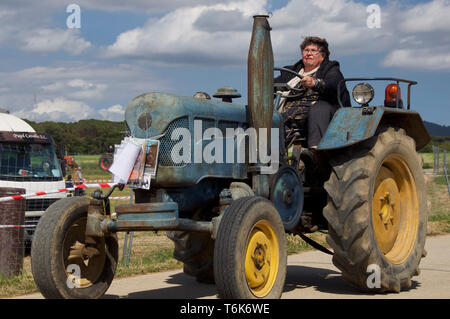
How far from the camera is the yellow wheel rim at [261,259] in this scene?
5973 mm

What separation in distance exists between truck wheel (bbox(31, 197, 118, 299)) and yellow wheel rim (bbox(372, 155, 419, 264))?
2.93m

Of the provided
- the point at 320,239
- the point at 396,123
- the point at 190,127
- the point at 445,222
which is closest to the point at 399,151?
the point at 396,123

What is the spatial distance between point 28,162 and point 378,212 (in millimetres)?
9158

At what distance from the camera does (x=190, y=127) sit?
6.31 metres

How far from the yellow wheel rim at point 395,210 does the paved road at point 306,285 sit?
0.49 metres

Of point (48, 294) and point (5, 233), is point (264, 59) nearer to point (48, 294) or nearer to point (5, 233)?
point (48, 294)

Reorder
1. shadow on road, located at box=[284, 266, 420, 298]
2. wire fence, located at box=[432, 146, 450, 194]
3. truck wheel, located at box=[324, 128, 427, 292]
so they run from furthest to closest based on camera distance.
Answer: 1. wire fence, located at box=[432, 146, 450, 194]
2. shadow on road, located at box=[284, 266, 420, 298]
3. truck wheel, located at box=[324, 128, 427, 292]

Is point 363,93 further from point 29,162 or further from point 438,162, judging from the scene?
point 438,162

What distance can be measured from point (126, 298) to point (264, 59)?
2.75 metres

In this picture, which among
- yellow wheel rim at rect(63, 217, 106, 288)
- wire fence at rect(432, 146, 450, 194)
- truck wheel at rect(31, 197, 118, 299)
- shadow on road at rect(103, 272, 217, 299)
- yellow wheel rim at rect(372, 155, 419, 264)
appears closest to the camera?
truck wheel at rect(31, 197, 118, 299)

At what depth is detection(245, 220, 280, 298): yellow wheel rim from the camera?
5.97 m

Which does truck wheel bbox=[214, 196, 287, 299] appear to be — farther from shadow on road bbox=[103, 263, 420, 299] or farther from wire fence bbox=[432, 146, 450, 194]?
wire fence bbox=[432, 146, 450, 194]

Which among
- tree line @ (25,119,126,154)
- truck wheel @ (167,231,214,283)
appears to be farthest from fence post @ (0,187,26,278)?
tree line @ (25,119,126,154)

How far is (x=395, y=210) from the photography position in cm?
789
